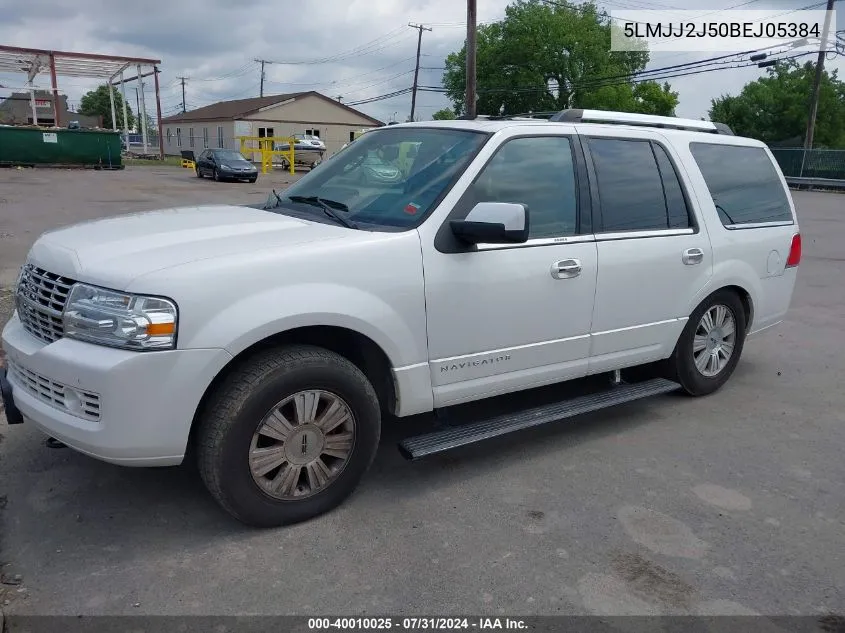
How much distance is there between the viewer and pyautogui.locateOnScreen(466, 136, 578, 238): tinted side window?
3.92 meters

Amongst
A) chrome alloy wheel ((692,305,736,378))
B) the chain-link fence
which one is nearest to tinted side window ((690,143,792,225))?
chrome alloy wheel ((692,305,736,378))

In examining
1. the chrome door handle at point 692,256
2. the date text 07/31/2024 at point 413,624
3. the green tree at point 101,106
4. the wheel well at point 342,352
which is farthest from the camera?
the green tree at point 101,106

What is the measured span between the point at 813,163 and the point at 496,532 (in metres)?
40.9

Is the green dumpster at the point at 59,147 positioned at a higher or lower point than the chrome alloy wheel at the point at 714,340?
higher

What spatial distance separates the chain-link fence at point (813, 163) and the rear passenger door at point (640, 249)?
115 ft

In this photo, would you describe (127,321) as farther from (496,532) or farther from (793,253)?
(793,253)

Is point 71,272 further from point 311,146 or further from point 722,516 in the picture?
point 311,146

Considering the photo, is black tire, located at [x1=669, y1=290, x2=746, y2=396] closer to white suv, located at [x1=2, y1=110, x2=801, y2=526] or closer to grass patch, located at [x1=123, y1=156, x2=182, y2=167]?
white suv, located at [x1=2, y1=110, x2=801, y2=526]

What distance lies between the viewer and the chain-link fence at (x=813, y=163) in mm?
36688

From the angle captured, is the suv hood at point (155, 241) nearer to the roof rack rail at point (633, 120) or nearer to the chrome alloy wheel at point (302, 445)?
the chrome alloy wheel at point (302, 445)

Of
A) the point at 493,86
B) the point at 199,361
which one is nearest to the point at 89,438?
the point at 199,361

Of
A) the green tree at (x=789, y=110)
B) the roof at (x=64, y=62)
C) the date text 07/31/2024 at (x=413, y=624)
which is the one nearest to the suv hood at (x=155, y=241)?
the date text 07/31/2024 at (x=413, y=624)

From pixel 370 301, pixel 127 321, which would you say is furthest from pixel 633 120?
pixel 127 321

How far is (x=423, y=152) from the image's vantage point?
4.12 metres
